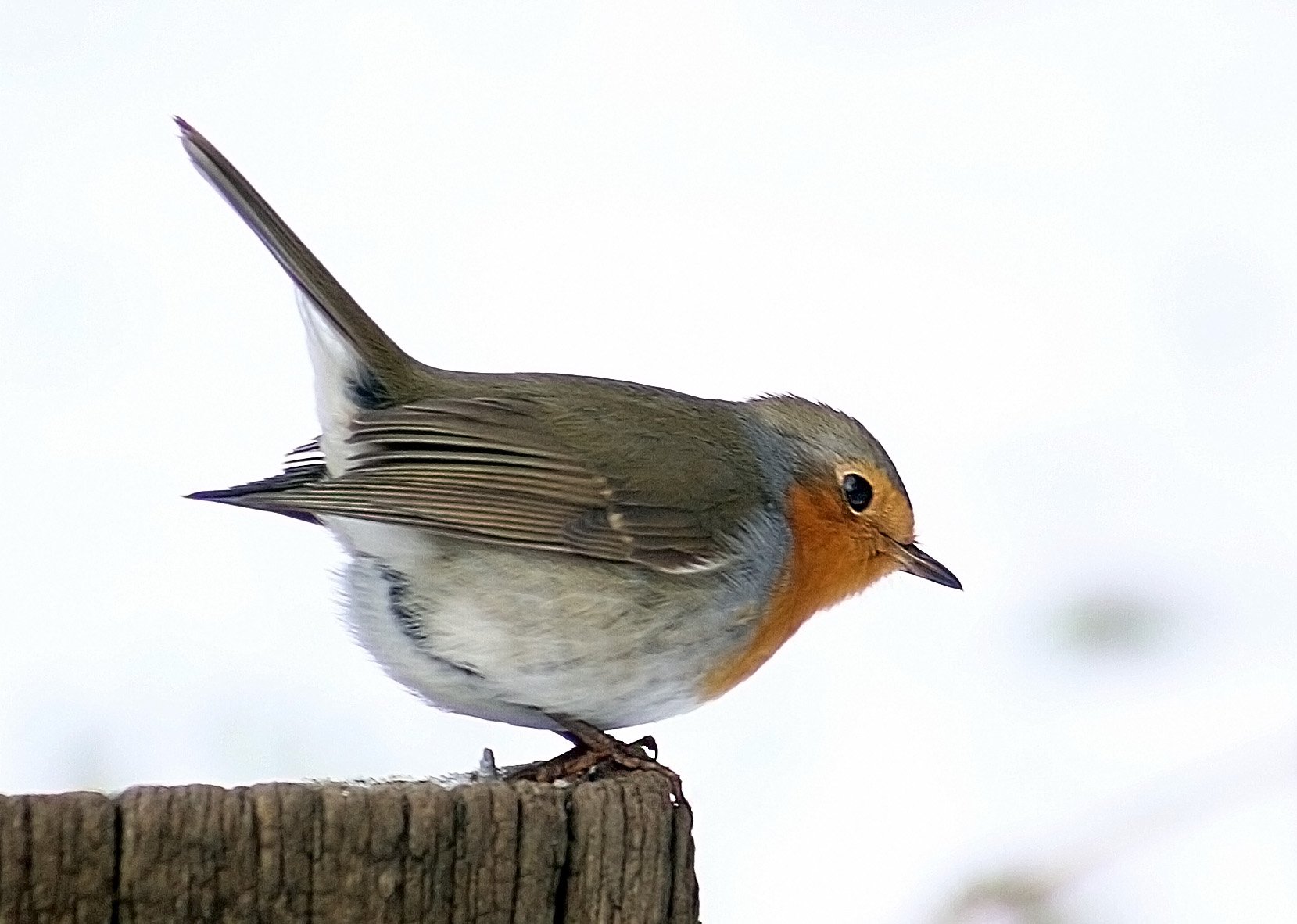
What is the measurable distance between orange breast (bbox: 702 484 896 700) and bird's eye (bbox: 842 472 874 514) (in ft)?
0.08

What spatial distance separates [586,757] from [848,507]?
41.0 inches

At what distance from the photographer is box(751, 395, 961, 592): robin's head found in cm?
368

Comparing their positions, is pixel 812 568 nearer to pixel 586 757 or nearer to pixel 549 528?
pixel 549 528

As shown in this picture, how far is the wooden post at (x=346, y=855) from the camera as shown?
162cm

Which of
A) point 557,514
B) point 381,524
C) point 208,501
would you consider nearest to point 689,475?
point 557,514

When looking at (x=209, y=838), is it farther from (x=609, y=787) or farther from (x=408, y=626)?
(x=408, y=626)

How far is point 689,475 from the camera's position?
3527mm

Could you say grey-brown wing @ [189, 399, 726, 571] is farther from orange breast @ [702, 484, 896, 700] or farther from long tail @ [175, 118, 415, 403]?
orange breast @ [702, 484, 896, 700]

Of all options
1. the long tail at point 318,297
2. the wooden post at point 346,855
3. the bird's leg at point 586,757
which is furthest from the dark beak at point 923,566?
the wooden post at point 346,855

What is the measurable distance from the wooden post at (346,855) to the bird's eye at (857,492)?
5.93 ft

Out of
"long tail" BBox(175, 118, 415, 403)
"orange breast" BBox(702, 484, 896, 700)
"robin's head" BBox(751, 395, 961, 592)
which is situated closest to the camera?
"long tail" BBox(175, 118, 415, 403)

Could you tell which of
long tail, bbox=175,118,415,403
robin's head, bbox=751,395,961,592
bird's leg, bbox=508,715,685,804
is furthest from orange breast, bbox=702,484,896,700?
long tail, bbox=175,118,415,403

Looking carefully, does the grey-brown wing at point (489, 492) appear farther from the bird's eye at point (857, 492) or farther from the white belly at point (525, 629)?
the bird's eye at point (857, 492)

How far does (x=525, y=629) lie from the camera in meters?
3.04
